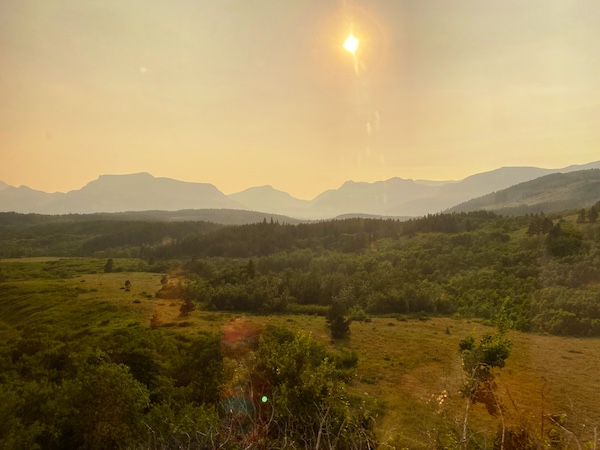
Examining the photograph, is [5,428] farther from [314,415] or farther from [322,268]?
[322,268]

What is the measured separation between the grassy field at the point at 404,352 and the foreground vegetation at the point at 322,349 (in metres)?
0.43

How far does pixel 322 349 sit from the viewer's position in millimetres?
48531

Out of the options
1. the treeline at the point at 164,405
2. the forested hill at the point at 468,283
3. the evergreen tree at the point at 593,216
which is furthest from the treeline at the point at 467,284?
the treeline at the point at 164,405

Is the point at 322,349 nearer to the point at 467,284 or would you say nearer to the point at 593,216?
the point at 467,284

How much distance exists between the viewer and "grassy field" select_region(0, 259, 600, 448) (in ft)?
135

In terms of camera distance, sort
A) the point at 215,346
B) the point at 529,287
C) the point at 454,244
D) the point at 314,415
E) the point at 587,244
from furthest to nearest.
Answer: the point at 454,244, the point at 587,244, the point at 529,287, the point at 215,346, the point at 314,415

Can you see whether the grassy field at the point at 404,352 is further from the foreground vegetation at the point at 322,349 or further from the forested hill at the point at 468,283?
the forested hill at the point at 468,283

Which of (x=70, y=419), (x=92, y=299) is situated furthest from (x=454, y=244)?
(x=70, y=419)

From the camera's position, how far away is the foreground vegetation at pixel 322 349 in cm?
2548

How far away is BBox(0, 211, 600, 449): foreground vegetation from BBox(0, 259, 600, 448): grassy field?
1.41 feet

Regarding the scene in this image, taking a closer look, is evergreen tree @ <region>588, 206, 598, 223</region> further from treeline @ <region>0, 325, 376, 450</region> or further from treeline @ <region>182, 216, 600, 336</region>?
treeline @ <region>0, 325, 376, 450</region>

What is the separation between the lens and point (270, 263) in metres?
175

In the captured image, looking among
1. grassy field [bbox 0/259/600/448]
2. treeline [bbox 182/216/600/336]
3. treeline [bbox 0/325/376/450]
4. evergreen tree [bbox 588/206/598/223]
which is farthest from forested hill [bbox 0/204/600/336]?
treeline [bbox 0/325/376/450]

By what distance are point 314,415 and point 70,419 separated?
19.0m
